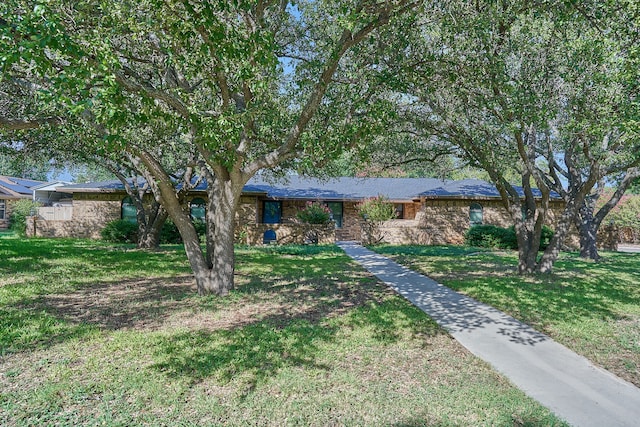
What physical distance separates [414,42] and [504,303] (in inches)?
215

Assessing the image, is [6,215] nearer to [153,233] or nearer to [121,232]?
[121,232]

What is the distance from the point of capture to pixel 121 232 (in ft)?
61.8

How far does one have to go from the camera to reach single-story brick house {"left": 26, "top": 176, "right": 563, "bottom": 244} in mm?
20344

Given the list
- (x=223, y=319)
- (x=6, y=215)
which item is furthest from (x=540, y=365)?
(x=6, y=215)

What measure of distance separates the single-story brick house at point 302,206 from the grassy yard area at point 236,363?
1234 centimetres

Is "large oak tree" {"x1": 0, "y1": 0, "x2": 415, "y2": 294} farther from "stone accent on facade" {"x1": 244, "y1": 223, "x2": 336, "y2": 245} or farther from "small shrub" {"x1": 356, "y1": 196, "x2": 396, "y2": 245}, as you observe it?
"stone accent on facade" {"x1": 244, "y1": 223, "x2": 336, "y2": 245}

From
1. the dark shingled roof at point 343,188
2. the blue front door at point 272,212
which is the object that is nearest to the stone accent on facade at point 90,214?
the dark shingled roof at point 343,188

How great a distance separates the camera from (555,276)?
10.5m

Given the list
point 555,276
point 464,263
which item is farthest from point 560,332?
point 464,263

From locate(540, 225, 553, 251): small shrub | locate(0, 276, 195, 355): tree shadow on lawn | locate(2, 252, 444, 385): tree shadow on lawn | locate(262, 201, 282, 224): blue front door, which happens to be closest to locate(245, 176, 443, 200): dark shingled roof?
locate(262, 201, 282, 224): blue front door

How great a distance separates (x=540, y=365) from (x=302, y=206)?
18596 millimetres

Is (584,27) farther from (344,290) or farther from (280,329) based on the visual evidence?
(280,329)

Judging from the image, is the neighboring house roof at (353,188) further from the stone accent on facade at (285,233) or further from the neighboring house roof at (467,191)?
the stone accent on facade at (285,233)

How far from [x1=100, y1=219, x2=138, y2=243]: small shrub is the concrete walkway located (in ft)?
51.3
